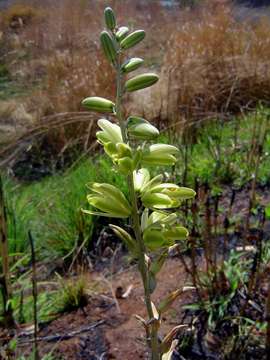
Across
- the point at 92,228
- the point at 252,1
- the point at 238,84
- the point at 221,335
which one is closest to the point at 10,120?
the point at 238,84

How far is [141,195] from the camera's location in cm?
119

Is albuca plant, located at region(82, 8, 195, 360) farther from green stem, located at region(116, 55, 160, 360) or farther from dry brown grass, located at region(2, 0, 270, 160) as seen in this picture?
dry brown grass, located at region(2, 0, 270, 160)

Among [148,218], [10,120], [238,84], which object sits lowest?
[10,120]

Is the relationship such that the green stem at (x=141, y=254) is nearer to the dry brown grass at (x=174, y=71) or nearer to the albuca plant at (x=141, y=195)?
the albuca plant at (x=141, y=195)

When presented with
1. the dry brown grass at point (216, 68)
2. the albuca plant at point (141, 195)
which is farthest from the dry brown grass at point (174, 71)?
the albuca plant at point (141, 195)

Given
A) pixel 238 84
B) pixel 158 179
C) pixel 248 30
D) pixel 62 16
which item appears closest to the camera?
pixel 158 179

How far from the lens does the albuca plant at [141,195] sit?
1085mm

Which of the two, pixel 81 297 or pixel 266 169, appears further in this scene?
pixel 266 169

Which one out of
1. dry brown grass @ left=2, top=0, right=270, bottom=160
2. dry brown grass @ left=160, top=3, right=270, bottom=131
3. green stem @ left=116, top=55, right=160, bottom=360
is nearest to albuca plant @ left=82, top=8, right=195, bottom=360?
green stem @ left=116, top=55, right=160, bottom=360

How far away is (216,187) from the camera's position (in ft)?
14.2

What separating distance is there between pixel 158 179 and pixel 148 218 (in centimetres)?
9

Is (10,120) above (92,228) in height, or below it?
below

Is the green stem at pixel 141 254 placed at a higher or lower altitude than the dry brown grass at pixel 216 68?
higher

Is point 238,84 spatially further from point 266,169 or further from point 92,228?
point 92,228
